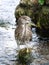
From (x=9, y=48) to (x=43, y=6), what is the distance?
3066 mm

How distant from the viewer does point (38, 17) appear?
49.0 feet

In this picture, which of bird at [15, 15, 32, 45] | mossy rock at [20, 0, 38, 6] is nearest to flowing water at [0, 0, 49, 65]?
bird at [15, 15, 32, 45]

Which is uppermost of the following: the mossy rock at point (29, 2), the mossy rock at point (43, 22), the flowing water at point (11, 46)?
the mossy rock at point (29, 2)

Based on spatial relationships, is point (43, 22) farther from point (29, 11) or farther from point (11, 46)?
point (11, 46)

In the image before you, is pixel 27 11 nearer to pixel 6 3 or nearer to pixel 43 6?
pixel 43 6

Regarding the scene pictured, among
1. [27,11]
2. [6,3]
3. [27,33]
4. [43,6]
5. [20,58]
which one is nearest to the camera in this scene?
[20,58]

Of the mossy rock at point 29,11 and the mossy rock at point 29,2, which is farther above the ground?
the mossy rock at point 29,2

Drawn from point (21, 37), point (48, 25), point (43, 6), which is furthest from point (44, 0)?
point (21, 37)

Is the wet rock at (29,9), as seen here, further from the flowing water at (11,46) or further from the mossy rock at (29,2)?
the flowing water at (11,46)

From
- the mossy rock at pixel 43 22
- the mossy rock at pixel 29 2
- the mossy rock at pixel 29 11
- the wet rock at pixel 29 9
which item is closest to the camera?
the mossy rock at pixel 43 22

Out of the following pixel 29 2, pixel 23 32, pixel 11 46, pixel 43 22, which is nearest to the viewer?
pixel 23 32

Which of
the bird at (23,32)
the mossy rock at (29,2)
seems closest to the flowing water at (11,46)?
the bird at (23,32)

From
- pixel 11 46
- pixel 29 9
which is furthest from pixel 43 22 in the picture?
pixel 11 46

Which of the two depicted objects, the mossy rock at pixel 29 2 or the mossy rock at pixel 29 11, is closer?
the mossy rock at pixel 29 11
